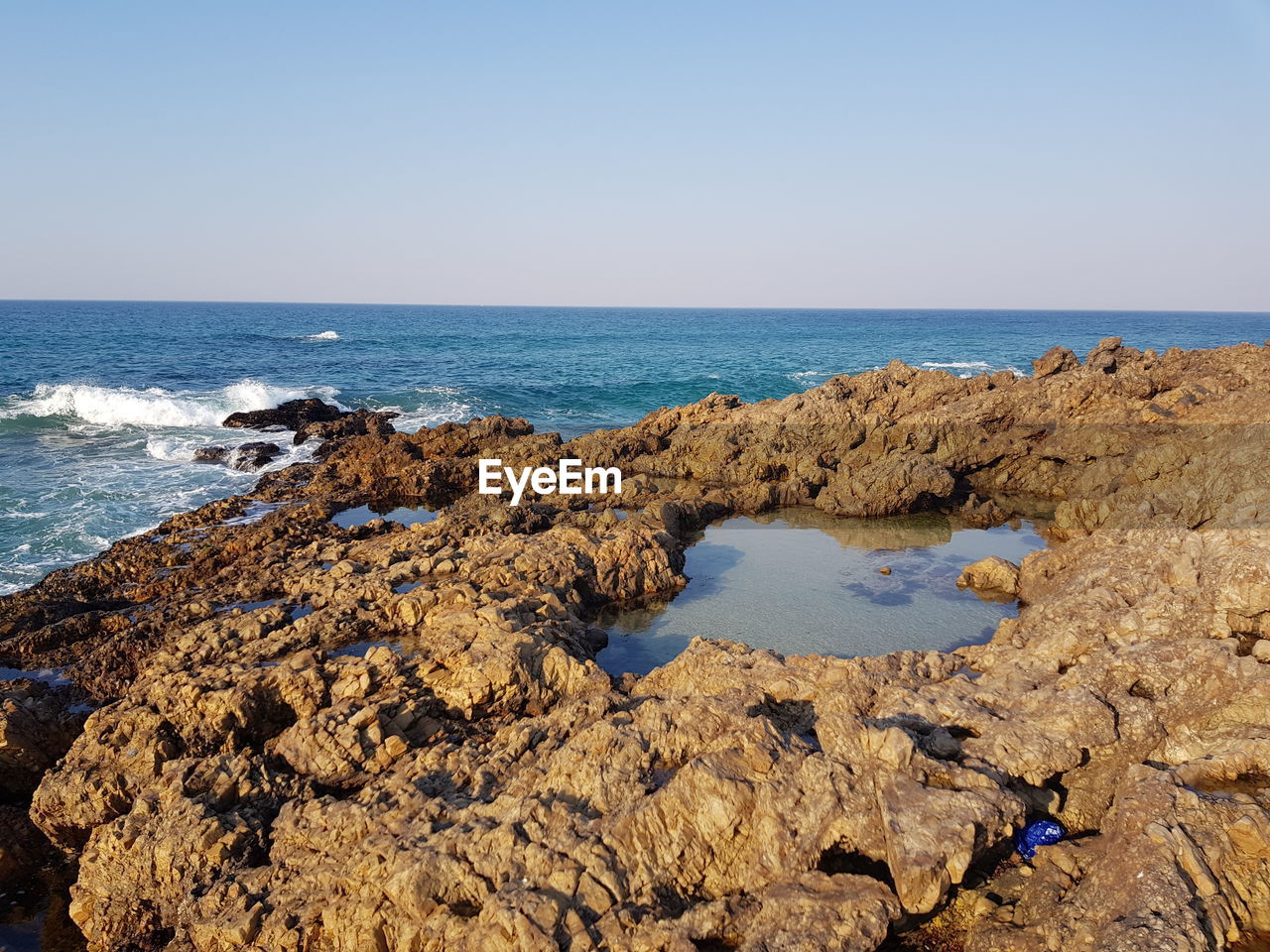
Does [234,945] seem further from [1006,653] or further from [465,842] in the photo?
[1006,653]

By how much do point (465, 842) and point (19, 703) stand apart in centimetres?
539

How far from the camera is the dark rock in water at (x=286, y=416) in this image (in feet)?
80.7

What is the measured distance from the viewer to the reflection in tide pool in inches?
369

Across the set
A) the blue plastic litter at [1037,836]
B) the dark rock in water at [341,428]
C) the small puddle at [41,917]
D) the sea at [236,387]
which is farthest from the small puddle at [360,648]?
the dark rock in water at [341,428]

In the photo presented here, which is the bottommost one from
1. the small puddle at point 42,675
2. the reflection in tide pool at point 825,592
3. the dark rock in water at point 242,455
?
the small puddle at point 42,675

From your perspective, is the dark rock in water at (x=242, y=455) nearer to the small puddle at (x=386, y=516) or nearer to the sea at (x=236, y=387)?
the sea at (x=236, y=387)

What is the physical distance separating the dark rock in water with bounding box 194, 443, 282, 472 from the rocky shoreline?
8604 millimetres

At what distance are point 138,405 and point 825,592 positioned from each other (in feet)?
85.5

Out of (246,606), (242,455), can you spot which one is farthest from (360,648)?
(242,455)

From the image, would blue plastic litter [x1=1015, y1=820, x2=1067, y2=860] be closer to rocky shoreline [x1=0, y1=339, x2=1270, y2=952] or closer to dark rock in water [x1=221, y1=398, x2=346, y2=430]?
rocky shoreline [x1=0, y1=339, x2=1270, y2=952]

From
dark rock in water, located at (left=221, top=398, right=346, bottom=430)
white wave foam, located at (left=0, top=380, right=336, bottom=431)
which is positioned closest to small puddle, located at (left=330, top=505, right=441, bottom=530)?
dark rock in water, located at (left=221, top=398, right=346, bottom=430)

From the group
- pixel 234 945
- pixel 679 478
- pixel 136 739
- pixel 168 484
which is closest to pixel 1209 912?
pixel 234 945

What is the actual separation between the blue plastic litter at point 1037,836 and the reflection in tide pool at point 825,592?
13.0ft

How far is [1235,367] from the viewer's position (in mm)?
16828
